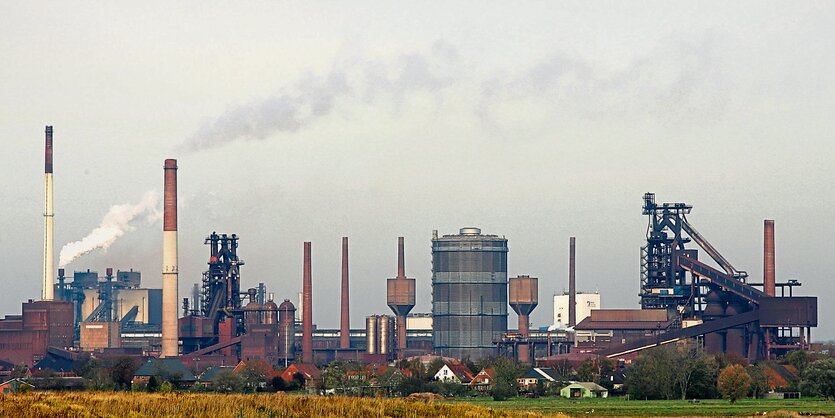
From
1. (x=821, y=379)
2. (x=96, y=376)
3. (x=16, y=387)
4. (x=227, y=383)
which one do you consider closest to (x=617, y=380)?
(x=821, y=379)

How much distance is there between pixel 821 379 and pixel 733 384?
803 centimetres

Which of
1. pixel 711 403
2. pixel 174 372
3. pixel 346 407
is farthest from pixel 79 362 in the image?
pixel 346 407

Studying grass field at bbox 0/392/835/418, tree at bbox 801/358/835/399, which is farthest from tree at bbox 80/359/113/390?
tree at bbox 801/358/835/399

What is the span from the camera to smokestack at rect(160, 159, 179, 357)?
15538cm

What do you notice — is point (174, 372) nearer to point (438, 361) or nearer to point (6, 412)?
point (438, 361)

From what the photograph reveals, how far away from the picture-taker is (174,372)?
12838 cm

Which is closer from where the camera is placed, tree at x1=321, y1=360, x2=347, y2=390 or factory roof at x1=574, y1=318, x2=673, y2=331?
tree at x1=321, y1=360, x2=347, y2=390

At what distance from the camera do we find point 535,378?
12350cm

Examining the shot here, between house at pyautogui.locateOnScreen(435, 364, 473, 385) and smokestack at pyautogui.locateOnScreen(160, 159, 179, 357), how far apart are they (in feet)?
113

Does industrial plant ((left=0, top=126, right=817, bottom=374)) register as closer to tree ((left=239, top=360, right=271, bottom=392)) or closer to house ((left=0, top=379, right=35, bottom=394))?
tree ((left=239, top=360, right=271, bottom=392))

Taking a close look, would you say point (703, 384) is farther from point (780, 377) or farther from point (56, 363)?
point (56, 363)

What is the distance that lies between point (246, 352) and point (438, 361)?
124ft

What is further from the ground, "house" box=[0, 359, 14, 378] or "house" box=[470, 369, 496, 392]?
"house" box=[470, 369, 496, 392]

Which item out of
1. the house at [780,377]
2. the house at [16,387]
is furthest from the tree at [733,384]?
the house at [16,387]
